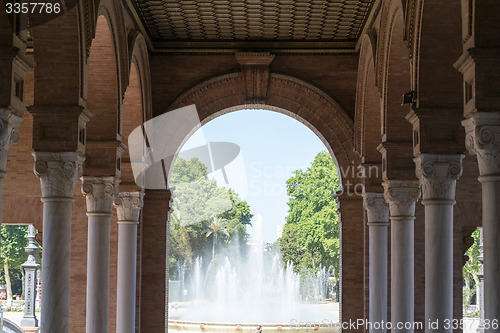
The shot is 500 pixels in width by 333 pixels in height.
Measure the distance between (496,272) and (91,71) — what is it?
815 centimetres

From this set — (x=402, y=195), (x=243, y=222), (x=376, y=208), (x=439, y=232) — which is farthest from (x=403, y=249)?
(x=243, y=222)

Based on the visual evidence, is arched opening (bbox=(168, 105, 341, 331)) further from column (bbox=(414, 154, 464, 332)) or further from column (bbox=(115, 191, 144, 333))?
column (bbox=(414, 154, 464, 332))

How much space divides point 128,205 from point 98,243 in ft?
10.4

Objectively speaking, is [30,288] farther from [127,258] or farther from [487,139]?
[487,139]

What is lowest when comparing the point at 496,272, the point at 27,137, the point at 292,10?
the point at 496,272

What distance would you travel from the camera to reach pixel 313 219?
4478 cm

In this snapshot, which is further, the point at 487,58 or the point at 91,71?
the point at 91,71

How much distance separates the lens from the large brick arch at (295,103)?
1848cm

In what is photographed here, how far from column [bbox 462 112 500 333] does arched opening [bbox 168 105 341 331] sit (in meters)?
37.4

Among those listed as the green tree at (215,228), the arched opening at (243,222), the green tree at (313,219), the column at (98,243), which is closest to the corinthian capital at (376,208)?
the column at (98,243)

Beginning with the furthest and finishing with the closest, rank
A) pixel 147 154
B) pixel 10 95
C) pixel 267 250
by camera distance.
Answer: pixel 267 250, pixel 147 154, pixel 10 95

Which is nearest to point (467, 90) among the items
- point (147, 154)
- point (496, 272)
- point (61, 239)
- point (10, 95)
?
point (496, 272)

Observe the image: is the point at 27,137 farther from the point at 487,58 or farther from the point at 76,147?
the point at 487,58

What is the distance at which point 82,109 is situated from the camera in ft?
36.6
